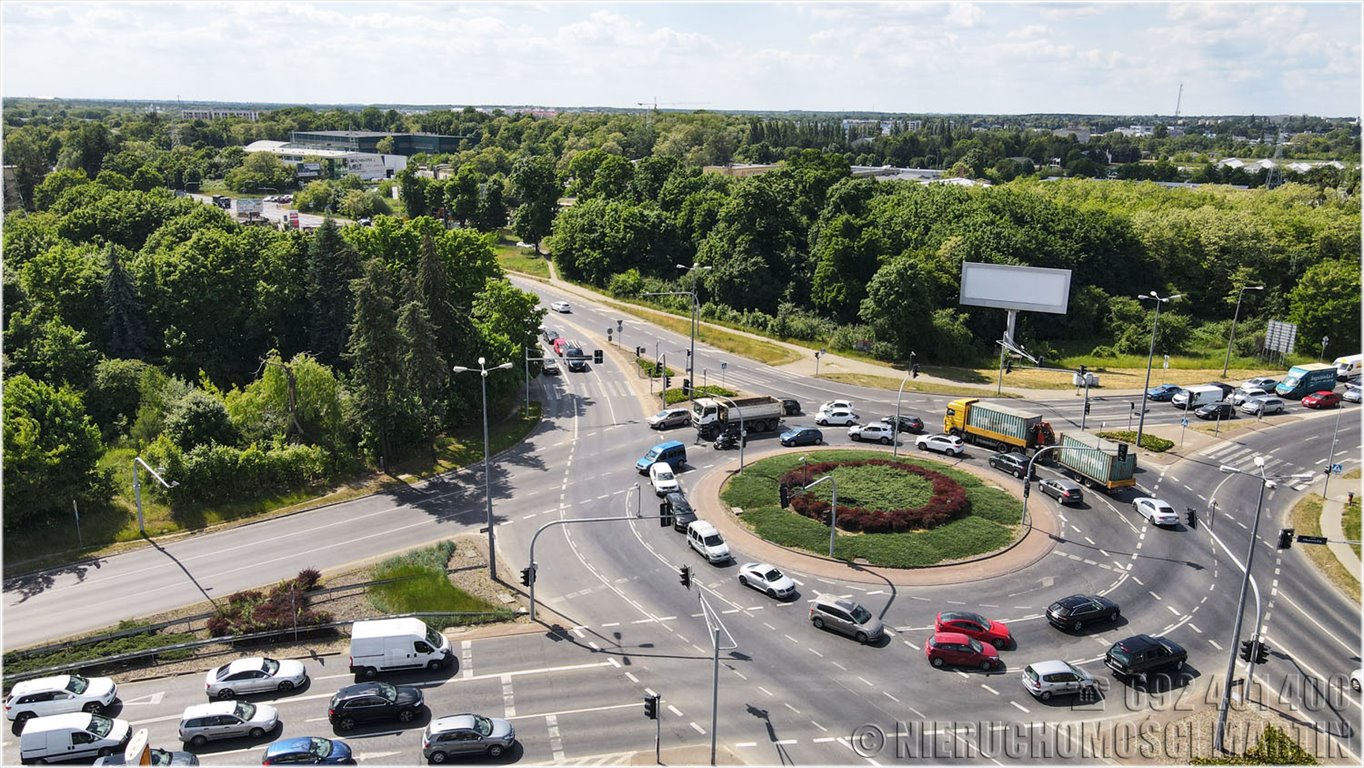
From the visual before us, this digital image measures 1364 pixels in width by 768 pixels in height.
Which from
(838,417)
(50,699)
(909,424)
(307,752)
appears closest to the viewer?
(307,752)

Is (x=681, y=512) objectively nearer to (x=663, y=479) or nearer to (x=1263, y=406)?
(x=663, y=479)

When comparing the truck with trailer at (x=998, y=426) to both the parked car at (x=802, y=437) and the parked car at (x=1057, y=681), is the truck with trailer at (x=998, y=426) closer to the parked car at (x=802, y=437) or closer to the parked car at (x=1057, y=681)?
the parked car at (x=802, y=437)

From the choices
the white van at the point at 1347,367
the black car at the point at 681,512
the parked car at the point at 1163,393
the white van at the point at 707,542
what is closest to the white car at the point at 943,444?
the black car at the point at 681,512

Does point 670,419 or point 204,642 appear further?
point 670,419

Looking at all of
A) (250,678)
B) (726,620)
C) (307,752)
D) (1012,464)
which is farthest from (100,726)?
(1012,464)

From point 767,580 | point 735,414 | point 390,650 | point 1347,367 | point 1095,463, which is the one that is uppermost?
point 1347,367

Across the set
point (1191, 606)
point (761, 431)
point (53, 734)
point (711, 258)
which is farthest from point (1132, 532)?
point (711, 258)

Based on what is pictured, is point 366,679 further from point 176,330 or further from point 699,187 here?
point 699,187
